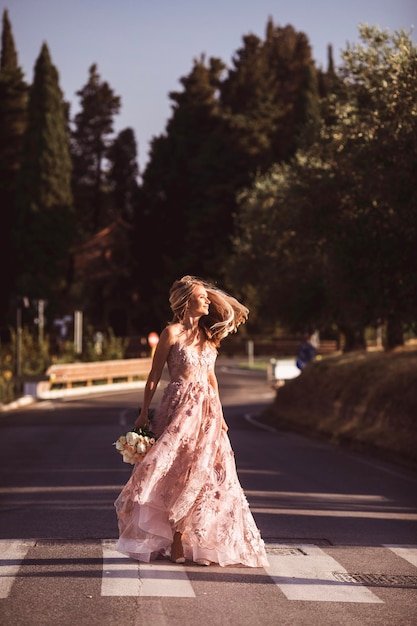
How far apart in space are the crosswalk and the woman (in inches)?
6.6

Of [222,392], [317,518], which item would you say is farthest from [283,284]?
[317,518]

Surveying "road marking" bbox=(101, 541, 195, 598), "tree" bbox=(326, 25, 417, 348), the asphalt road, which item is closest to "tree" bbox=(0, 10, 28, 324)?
"tree" bbox=(326, 25, 417, 348)

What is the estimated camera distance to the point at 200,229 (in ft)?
252

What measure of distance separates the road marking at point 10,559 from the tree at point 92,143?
75.7m

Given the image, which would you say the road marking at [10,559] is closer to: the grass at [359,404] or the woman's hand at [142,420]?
the woman's hand at [142,420]

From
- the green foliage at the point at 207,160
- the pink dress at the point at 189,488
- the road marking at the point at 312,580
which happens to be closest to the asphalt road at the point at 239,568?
the road marking at the point at 312,580

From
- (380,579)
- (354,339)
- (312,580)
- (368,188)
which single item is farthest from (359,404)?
(312,580)

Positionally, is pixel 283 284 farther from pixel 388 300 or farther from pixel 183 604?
pixel 183 604

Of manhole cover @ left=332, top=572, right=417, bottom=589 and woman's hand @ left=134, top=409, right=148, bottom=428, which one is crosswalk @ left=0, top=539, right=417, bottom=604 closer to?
manhole cover @ left=332, top=572, right=417, bottom=589

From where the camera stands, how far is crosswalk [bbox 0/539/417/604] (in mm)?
7598

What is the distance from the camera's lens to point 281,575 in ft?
27.3

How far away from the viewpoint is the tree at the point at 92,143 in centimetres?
8525

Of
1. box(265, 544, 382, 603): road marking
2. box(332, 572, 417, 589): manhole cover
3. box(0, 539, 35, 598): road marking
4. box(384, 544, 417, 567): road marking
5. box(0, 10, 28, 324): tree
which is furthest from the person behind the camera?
box(0, 10, 28, 324): tree

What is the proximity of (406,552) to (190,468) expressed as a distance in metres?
2.10
